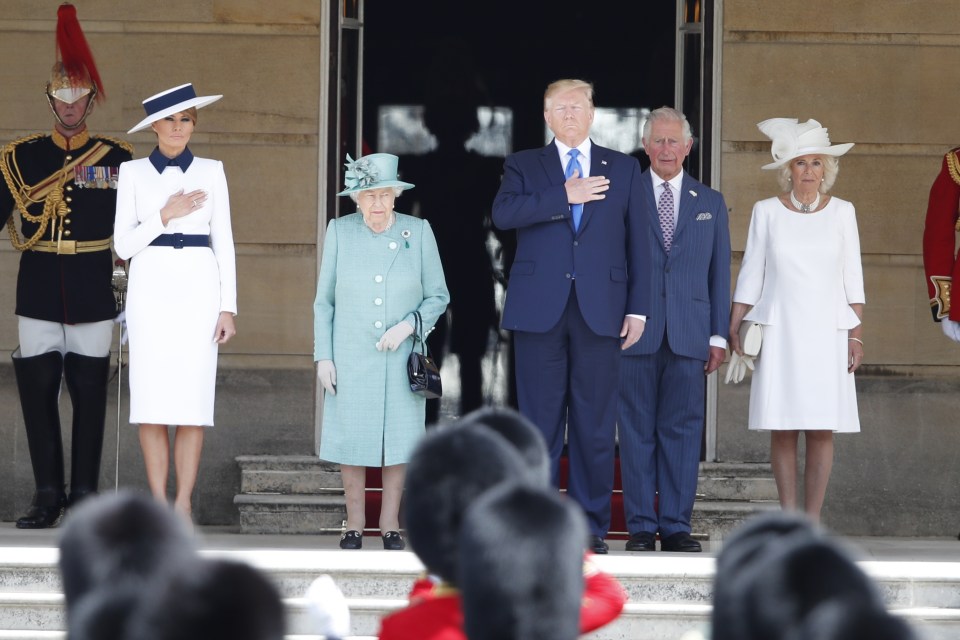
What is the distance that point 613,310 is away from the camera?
6121 mm

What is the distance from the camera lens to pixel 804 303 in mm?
6594

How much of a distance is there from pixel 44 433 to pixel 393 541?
194 centimetres

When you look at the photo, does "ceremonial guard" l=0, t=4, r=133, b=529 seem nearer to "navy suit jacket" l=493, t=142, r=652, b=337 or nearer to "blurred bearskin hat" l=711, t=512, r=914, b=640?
"navy suit jacket" l=493, t=142, r=652, b=337

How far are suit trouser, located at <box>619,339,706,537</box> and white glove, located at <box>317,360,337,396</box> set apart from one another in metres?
1.14

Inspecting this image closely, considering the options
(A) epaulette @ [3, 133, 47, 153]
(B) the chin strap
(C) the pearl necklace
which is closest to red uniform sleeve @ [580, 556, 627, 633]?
(C) the pearl necklace

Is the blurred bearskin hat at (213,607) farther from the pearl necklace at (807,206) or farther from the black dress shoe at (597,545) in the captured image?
the pearl necklace at (807,206)

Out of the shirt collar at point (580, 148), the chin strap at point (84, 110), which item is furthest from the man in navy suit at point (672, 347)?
the chin strap at point (84, 110)

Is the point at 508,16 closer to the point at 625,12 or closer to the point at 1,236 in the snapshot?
the point at 625,12

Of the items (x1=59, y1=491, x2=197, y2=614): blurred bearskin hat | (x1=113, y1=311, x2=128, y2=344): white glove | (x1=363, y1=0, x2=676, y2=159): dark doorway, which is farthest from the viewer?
(x1=363, y1=0, x2=676, y2=159): dark doorway

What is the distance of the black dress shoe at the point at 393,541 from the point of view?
6113 millimetres

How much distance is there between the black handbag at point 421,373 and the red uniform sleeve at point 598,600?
3.16m

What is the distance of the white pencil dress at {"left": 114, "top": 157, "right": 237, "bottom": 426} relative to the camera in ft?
20.4

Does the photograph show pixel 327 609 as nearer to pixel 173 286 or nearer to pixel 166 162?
pixel 173 286

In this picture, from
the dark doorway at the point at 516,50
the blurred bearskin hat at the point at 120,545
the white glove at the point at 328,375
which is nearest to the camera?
the blurred bearskin hat at the point at 120,545
